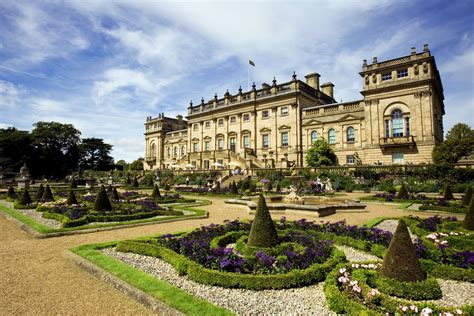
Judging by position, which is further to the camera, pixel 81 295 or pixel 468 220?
pixel 468 220

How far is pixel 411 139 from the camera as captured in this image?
30812 millimetres

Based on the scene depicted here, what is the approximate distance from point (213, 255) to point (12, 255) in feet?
16.8

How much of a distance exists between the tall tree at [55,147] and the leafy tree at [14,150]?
1.54 m

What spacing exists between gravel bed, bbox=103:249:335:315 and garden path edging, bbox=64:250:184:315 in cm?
66

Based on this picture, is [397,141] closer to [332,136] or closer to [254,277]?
[332,136]

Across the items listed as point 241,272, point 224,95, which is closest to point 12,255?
point 241,272

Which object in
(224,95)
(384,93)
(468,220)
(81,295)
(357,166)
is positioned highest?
(224,95)

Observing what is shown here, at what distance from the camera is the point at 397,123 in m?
32.6

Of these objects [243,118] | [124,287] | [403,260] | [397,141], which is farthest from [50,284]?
[243,118]

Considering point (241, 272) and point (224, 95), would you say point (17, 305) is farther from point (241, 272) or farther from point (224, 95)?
point (224, 95)

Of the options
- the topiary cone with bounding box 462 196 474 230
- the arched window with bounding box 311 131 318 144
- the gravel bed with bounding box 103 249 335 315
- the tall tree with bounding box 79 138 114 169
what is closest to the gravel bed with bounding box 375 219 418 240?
the topiary cone with bounding box 462 196 474 230

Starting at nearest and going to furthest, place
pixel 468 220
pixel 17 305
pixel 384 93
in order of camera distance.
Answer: pixel 17 305 → pixel 468 220 → pixel 384 93

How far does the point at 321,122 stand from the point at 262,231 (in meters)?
34.2

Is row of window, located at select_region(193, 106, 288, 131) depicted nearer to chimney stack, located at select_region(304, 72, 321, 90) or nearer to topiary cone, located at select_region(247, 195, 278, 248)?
chimney stack, located at select_region(304, 72, 321, 90)
